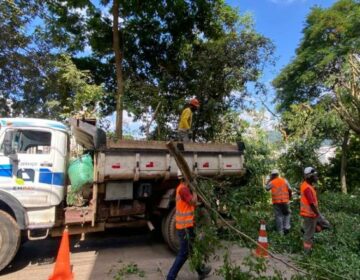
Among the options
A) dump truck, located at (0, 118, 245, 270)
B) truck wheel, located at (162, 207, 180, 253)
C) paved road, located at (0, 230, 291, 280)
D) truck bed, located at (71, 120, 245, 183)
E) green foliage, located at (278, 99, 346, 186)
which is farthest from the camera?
green foliage, located at (278, 99, 346, 186)

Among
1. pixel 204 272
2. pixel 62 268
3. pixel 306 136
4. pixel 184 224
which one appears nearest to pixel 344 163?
pixel 306 136

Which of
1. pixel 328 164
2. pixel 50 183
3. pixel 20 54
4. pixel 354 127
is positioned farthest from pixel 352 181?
pixel 20 54

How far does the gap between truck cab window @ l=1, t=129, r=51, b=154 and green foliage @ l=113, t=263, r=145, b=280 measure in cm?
233

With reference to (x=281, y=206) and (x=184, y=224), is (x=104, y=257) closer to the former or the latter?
(x=184, y=224)

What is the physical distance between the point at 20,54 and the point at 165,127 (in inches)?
256

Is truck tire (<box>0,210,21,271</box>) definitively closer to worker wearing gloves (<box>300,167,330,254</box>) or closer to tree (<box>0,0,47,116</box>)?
worker wearing gloves (<box>300,167,330,254</box>)

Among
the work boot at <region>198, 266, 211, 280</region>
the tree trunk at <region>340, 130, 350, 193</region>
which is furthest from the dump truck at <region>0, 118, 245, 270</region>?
the tree trunk at <region>340, 130, 350, 193</region>

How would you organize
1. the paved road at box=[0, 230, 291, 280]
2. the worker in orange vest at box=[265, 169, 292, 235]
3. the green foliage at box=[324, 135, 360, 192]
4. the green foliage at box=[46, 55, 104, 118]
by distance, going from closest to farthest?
the paved road at box=[0, 230, 291, 280] < the worker in orange vest at box=[265, 169, 292, 235] < the green foliage at box=[46, 55, 104, 118] < the green foliage at box=[324, 135, 360, 192]

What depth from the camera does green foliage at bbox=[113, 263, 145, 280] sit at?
5.56m

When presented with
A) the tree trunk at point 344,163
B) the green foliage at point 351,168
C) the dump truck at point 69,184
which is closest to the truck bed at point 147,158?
the dump truck at point 69,184

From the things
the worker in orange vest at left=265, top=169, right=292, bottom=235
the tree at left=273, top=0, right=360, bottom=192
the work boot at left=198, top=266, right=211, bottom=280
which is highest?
the tree at left=273, top=0, right=360, bottom=192

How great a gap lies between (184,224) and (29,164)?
2912 millimetres

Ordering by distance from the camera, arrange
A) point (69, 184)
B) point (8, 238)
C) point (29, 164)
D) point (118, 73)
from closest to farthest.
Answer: point (8, 238) < point (29, 164) < point (69, 184) < point (118, 73)

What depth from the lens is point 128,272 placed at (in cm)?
573
